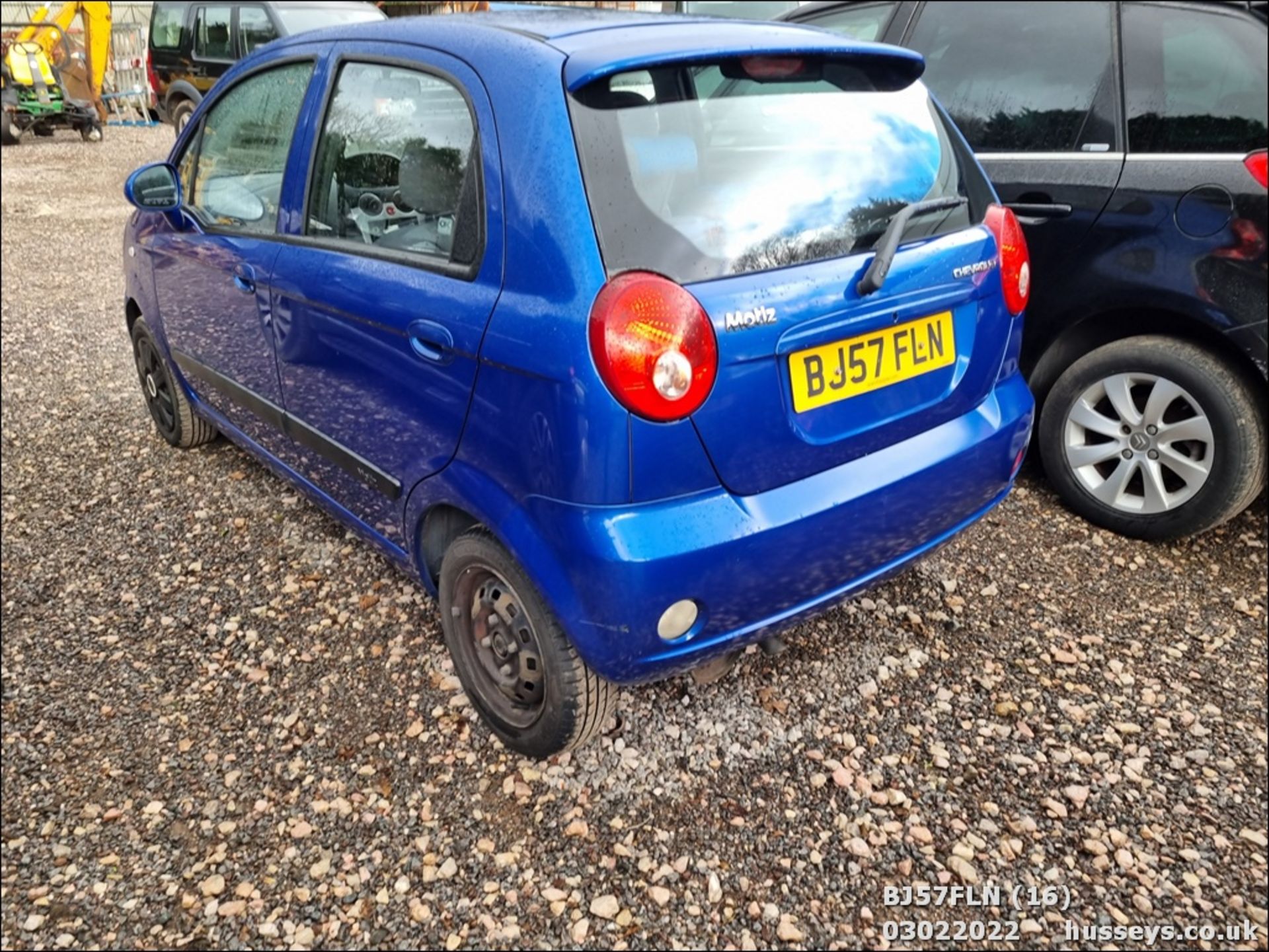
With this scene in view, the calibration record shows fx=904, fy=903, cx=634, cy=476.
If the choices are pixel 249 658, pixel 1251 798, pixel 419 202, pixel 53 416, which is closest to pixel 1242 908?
pixel 1251 798

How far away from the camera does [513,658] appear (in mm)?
2324

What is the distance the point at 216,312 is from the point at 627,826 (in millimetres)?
2305

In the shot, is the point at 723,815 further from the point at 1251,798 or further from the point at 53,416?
the point at 53,416

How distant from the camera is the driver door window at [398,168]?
2.12m

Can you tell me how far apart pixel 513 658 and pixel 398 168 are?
4.28ft

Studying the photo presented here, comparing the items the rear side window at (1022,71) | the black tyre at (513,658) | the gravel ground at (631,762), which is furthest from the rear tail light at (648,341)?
the rear side window at (1022,71)

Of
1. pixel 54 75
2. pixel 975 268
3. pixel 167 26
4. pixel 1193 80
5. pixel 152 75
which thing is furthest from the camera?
pixel 54 75

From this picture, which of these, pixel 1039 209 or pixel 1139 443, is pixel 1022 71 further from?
pixel 1139 443

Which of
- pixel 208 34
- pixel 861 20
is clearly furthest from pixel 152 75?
pixel 861 20

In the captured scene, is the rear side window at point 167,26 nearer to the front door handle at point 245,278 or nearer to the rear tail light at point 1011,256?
the front door handle at point 245,278

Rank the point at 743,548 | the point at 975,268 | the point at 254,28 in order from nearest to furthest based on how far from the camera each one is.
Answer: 1. the point at 743,548
2. the point at 975,268
3. the point at 254,28

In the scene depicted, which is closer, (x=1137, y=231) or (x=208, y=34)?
(x=1137, y=231)

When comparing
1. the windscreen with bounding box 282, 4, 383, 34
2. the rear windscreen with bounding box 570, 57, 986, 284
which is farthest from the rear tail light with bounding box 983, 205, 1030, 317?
the windscreen with bounding box 282, 4, 383, 34

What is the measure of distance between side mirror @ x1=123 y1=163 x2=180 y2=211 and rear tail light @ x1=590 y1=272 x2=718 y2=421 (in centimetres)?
229
